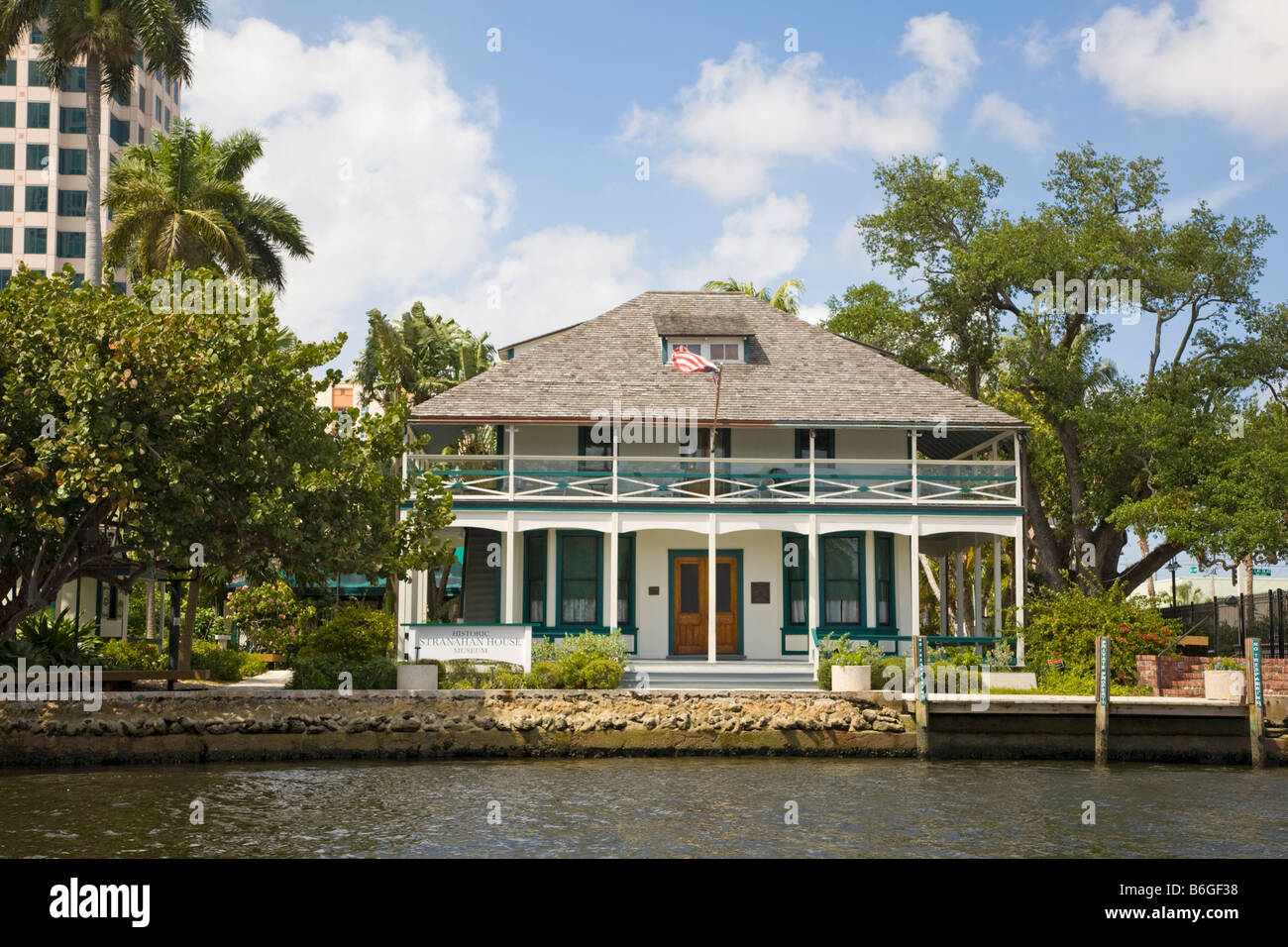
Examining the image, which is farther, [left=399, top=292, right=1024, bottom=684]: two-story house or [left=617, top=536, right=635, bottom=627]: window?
[left=617, top=536, right=635, bottom=627]: window

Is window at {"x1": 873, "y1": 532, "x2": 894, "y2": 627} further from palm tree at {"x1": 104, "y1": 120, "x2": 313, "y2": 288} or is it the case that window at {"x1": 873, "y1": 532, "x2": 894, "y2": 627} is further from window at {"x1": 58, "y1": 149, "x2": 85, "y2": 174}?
window at {"x1": 58, "y1": 149, "x2": 85, "y2": 174}

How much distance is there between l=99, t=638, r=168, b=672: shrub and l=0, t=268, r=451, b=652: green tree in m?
3.59

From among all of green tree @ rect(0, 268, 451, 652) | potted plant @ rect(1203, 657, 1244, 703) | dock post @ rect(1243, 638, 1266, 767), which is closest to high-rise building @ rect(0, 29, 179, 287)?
green tree @ rect(0, 268, 451, 652)

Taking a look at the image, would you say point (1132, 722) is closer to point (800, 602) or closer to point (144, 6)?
point (800, 602)

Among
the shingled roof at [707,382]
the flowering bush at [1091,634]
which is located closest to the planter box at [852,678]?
the flowering bush at [1091,634]

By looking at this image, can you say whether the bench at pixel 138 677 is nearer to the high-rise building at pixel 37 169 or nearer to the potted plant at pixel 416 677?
the potted plant at pixel 416 677

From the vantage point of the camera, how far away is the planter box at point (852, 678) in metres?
23.2

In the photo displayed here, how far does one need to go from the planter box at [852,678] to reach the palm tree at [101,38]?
75.0ft

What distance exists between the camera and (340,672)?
23234mm

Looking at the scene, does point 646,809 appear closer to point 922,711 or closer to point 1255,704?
point 922,711

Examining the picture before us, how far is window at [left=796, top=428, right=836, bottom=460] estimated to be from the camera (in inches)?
1177

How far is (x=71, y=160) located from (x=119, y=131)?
11.1ft

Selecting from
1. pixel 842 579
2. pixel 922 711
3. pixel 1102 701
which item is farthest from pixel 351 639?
pixel 1102 701
